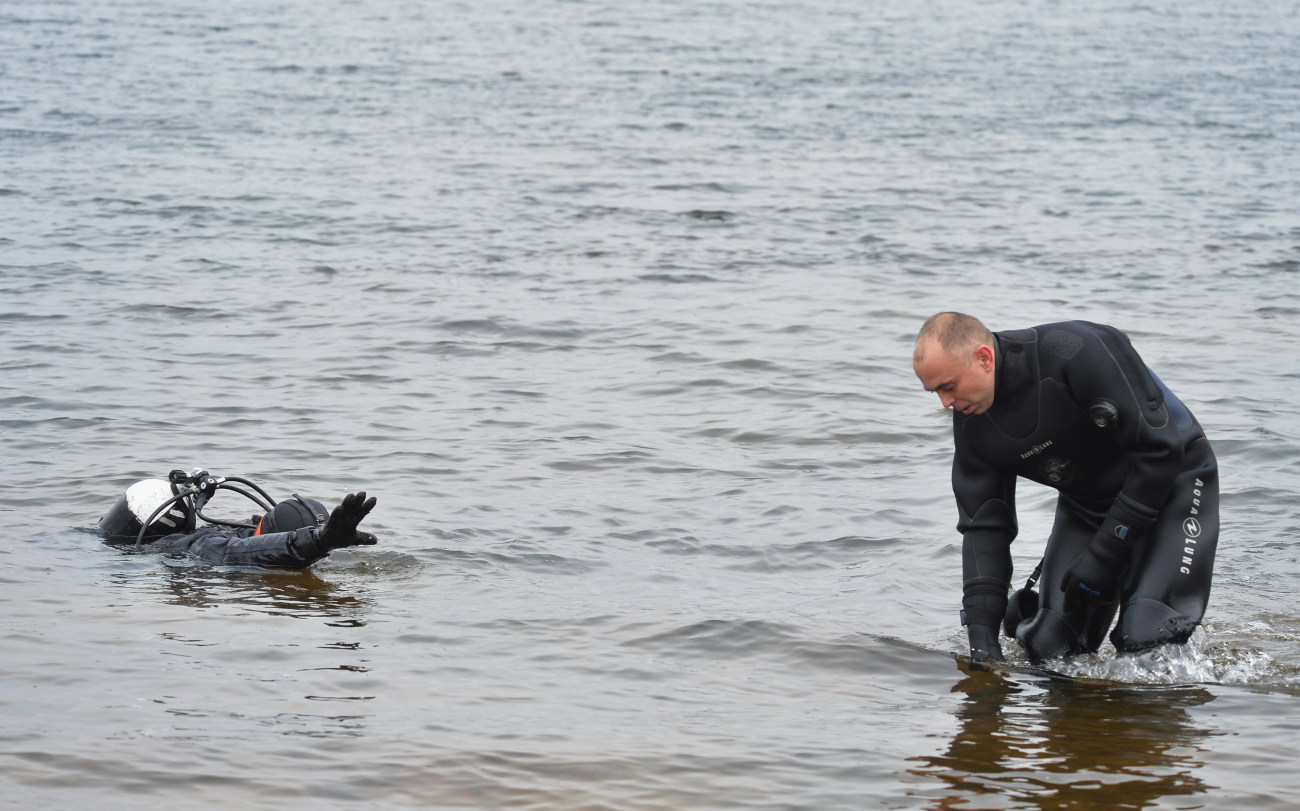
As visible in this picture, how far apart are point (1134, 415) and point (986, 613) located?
38.9 inches

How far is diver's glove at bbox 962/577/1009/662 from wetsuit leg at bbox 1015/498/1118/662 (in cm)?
36

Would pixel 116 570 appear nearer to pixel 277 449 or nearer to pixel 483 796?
pixel 277 449

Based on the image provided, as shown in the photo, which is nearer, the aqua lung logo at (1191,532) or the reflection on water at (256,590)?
the aqua lung logo at (1191,532)

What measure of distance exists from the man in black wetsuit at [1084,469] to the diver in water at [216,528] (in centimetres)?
300

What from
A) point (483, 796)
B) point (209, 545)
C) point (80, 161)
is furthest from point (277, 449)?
point (80, 161)

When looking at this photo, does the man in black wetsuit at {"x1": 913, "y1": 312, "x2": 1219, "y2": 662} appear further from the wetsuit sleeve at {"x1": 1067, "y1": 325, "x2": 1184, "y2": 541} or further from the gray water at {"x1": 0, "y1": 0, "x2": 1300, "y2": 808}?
the gray water at {"x1": 0, "y1": 0, "x2": 1300, "y2": 808}

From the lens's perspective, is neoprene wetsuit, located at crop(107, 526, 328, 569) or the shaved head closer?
the shaved head

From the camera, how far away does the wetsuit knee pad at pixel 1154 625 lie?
18.7 ft

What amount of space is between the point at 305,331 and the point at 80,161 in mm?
9486

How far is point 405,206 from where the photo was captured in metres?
19.1

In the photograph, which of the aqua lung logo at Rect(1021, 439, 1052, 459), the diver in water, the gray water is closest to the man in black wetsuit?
the aqua lung logo at Rect(1021, 439, 1052, 459)

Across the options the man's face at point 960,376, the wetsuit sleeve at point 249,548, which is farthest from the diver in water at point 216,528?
the man's face at point 960,376

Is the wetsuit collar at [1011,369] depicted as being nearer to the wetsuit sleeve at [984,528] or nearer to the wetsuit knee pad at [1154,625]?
the wetsuit sleeve at [984,528]

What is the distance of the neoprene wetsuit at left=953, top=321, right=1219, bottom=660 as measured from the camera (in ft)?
18.0
